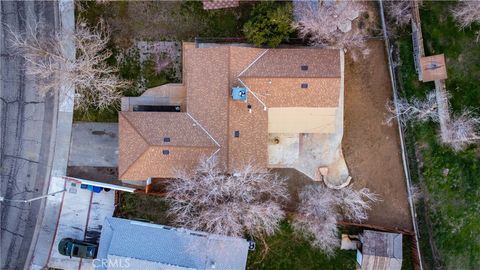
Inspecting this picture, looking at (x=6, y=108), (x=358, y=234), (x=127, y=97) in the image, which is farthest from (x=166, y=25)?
(x=358, y=234)

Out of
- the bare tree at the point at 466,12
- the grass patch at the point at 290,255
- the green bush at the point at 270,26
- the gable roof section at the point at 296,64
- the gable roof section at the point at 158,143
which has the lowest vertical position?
the grass patch at the point at 290,255

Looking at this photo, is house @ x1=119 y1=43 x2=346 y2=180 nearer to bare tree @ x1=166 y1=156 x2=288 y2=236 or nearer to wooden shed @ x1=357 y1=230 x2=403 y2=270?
bare tree @ x1=166 y1=156 x2=288 y2=236

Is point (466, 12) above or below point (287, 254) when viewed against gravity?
above

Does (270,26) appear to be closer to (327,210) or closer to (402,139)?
(402,139)

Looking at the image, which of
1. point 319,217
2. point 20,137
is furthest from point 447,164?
point 20,137

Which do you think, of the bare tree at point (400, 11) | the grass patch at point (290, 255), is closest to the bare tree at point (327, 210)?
the grass patch at point (290, 255)

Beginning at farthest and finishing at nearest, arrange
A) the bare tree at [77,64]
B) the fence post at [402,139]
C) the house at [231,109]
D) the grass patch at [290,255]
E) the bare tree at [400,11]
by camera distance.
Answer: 1. the grass patch at [290,255]
2. the fence post at [402,139]
3. the bare tree at [400,11]
4. the bare tree at [77,64]
5. the house at [231,109]

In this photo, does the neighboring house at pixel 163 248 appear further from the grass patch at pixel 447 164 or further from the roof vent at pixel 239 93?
the grass patch at pixel 447 164
